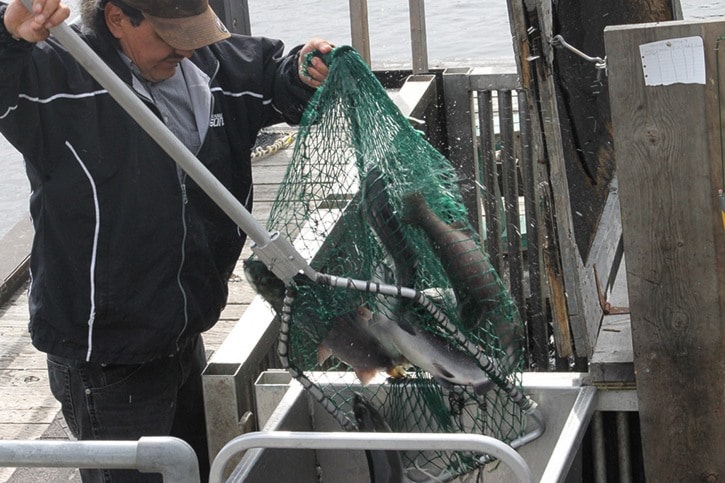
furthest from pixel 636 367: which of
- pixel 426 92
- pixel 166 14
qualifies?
pixel 426 92

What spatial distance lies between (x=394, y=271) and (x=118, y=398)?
1.07 metres

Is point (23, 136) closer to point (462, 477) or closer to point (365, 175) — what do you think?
point (365, 175)

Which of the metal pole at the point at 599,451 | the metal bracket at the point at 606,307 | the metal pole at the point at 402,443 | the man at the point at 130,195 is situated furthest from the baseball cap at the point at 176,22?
the metal pole at the point at 599,451

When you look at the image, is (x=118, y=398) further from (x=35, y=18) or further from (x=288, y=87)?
(x=35, y=18)

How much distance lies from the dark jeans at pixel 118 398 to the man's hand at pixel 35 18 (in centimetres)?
112

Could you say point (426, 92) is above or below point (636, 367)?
above

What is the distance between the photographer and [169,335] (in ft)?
11.7

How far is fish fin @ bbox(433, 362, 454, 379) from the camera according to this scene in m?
3.09

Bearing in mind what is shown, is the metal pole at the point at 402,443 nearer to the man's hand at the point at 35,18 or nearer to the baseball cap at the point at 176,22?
the man's hand at the point at 35,18

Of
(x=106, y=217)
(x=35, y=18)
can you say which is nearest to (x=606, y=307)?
(x=106, y=217)

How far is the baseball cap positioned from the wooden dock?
2.43m

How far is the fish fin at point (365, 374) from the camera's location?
10.5 ft

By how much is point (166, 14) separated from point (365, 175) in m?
0.82

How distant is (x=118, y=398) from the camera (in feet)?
11.9
